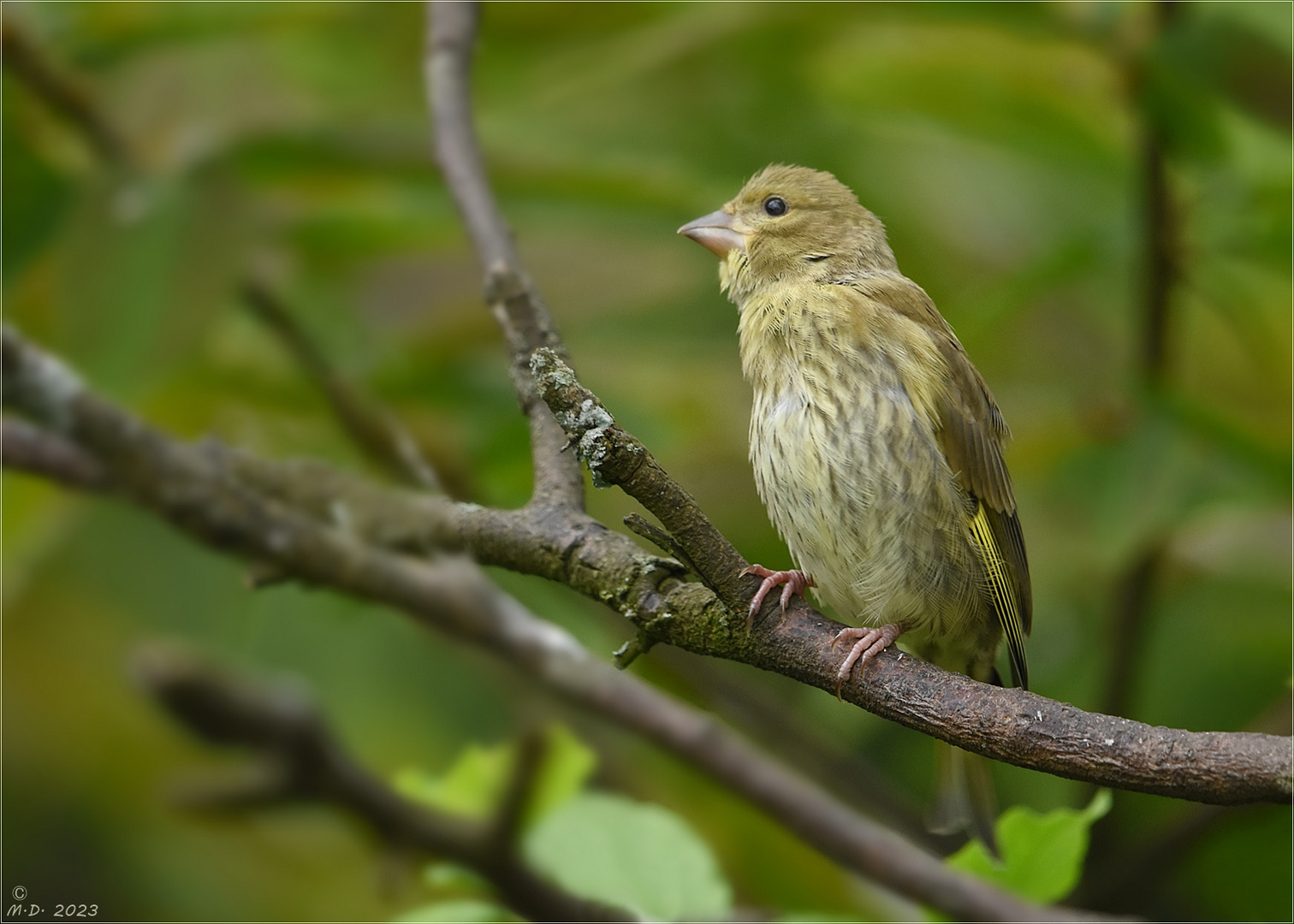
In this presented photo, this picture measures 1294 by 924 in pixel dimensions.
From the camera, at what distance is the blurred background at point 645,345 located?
3240 mm

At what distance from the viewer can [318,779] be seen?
1686 millimetres

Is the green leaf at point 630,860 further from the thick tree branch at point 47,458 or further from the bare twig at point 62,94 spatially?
the bare twig at point 62,94

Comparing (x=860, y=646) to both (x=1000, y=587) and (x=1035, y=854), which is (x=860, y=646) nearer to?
(x=1035, y=854)

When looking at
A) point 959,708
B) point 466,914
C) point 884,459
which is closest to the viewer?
point 959,708

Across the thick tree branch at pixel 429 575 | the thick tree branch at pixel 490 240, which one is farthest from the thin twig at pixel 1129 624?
the thick tree branch at pixel 490 240

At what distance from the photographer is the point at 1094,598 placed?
3699mm

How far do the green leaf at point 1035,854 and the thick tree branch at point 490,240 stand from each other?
0.79m

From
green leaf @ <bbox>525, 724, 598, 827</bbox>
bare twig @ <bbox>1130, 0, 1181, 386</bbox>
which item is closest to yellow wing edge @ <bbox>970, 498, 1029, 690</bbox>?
green leaf @ <bbox>525, 724, 598, 827</bbox>

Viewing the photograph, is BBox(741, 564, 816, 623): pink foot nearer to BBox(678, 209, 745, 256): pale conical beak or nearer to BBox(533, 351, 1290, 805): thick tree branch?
BBox(533, 351, 1290, 805): thick tree branch

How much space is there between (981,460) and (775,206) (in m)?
0.71

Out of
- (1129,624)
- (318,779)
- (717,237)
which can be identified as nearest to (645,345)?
(717,237)

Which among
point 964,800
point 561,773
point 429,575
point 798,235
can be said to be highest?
point 798,235

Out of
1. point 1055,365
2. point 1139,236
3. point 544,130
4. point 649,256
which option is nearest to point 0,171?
point 544,130

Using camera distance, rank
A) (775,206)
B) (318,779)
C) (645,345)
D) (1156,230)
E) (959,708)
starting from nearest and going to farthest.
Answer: (959,708) < (318,779) < (775,206) < (1156,230) < (645,345)
